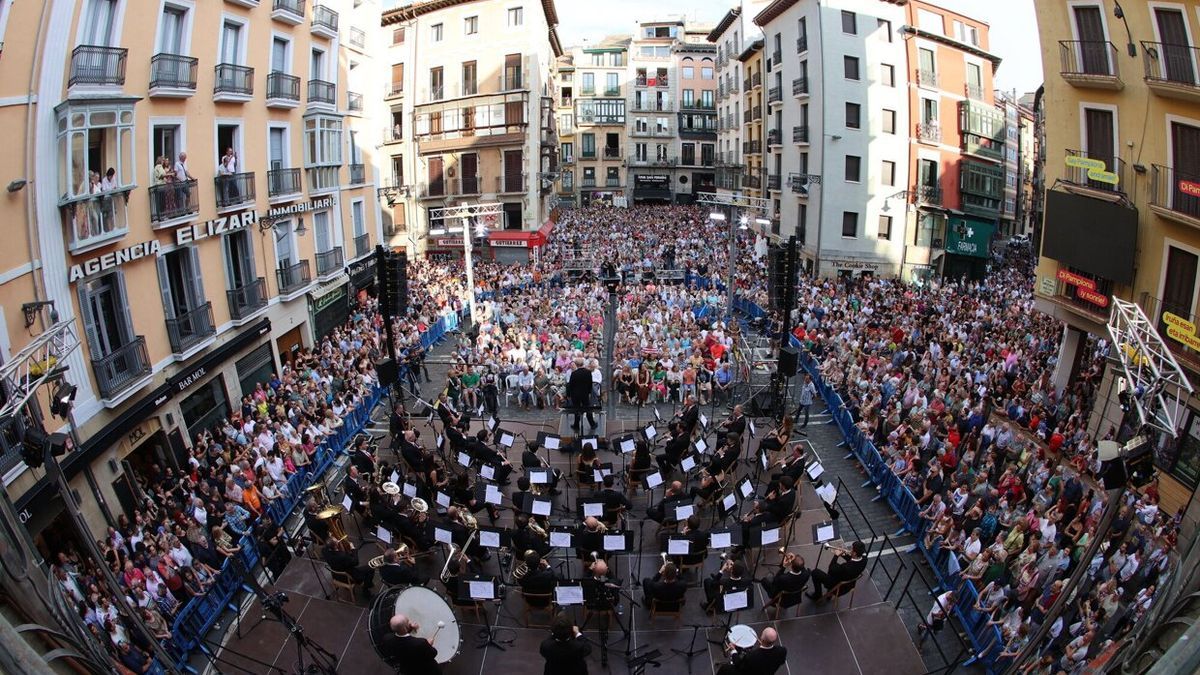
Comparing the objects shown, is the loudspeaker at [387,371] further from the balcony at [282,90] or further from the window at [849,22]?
the window at [849,22]

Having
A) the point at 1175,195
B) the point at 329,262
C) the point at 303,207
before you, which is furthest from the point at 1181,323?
the point at 329,262

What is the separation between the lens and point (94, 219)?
13344 millimetres

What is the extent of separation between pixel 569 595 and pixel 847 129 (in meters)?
32.1

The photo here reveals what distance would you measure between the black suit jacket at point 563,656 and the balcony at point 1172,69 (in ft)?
46.7

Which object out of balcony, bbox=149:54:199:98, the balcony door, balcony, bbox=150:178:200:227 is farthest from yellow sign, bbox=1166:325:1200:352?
balcony, bbox=149:54:199:98

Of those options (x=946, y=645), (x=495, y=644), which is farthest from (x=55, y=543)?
(x=946, y=645)

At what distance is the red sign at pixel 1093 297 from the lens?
15422 millimetres

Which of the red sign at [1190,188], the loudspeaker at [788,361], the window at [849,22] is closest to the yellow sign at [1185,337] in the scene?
the red sign at [1190,188]

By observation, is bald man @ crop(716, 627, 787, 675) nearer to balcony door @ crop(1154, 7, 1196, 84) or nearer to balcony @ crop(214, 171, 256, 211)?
balcony door @ crop(1154, 7, 1196, 84)

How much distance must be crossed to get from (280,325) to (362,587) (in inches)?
497

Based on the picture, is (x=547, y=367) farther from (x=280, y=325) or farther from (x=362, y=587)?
(x=362, y=587)

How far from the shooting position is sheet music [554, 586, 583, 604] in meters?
9.16

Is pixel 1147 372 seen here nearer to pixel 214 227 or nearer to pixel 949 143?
pixel 214 227

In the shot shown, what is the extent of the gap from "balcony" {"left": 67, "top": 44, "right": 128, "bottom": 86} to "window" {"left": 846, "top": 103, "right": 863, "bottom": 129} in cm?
3140
